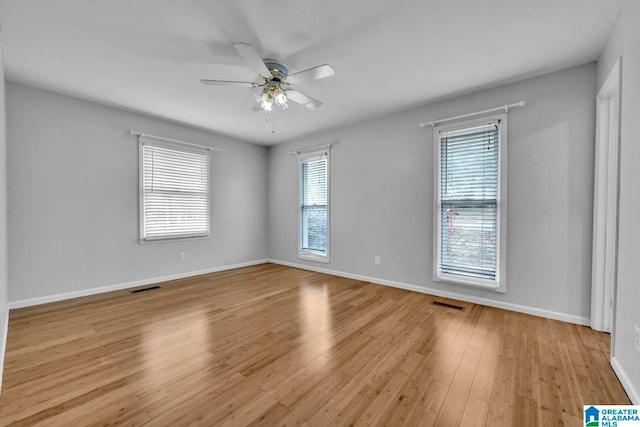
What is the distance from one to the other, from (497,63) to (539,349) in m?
2.66

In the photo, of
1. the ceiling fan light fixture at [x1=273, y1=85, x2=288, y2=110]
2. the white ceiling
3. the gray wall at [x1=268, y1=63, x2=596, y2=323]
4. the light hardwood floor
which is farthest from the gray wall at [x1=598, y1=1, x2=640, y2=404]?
the ceiling fan light fixture at [x1=273, y1=85, x2=288, y2=110]

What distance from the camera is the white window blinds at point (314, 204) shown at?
4.93 m

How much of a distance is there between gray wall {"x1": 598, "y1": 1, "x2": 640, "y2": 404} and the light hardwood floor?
223 millimetres

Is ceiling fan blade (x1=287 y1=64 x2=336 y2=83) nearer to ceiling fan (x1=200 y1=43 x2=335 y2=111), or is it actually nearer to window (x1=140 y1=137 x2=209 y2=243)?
ceiling fan (x1=200 y1=43 x2=335 y2=111)

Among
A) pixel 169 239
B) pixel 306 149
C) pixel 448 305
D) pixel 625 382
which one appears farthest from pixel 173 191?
pixel 625 382

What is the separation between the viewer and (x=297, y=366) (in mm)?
1951

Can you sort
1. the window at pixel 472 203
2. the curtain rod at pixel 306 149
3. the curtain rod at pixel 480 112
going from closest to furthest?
the curtain rod at pixel 480 112
the window at pixel 472 203
the curtain rod at pixel 306 149

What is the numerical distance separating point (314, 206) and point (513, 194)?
10.3 feet

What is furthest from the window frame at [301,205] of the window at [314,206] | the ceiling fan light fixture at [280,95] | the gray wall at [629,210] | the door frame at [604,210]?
the gray wall at [629,210]

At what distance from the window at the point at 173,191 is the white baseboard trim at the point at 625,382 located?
517cm

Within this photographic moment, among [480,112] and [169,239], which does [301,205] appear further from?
[480,112]

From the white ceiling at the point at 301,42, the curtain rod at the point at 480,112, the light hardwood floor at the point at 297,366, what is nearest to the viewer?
the light hardwood floor at the point at 297,366

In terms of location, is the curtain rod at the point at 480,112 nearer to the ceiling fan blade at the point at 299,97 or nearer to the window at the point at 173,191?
the ceiling fan blade at the point at 299,97

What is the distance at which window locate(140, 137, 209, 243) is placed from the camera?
13.4ft
